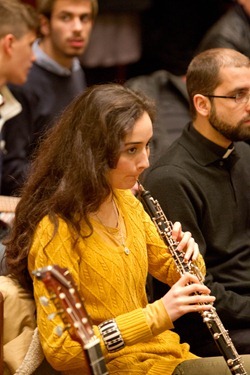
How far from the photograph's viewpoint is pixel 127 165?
2.53m

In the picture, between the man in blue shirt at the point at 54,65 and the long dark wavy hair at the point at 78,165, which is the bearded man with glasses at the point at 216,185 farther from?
the man in blue shirt at the point at 54,65

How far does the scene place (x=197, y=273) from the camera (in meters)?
2.62

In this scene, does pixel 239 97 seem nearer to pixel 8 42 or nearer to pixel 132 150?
pixel 132 150

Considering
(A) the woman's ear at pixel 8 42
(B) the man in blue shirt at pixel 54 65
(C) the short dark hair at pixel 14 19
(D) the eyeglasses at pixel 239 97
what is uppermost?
(D) the eyeglasses at pixel 239 97

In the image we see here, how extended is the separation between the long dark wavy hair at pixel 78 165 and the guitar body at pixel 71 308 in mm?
416

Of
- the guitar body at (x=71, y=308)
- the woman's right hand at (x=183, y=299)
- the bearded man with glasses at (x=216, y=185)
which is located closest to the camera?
the guitar body at (x=71, y=308)

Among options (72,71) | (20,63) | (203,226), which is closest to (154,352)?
(203,226)

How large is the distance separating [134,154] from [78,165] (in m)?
0.16

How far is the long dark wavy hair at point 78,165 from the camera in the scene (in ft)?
8.18

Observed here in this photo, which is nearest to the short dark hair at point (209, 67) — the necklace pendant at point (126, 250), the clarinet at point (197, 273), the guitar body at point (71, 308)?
the clarinet at point (197, 273)

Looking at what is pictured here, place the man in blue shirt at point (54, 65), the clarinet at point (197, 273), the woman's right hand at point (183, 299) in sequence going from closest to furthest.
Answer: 1. the woman's right hand at point (183, 299)
2. the clarinet at point (197, 273)
3. the man in blue shirt at point (54, 65)

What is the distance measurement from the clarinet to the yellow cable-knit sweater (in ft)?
0.18

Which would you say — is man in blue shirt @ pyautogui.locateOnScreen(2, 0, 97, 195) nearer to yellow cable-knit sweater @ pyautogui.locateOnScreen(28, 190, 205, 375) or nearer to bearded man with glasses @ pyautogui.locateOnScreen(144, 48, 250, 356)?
bearded man with glasses @ pyautogui.locateOnScreen(144, 48, 250, 356)

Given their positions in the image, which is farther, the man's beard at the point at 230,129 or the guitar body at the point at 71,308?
the man's beard at the point at 230,129
